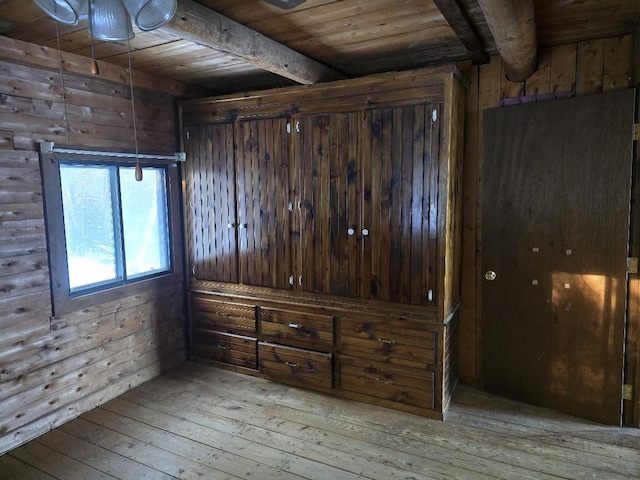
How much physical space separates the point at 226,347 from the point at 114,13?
2596mm

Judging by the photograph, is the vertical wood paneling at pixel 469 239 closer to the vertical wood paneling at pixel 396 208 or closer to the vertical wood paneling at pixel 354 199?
the vertical wood paneling at pixel 396 208

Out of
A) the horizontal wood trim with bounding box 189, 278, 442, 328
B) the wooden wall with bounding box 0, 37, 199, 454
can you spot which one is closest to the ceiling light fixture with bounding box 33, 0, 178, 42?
the wooden wall with bounding box 0, 37, 199, 454

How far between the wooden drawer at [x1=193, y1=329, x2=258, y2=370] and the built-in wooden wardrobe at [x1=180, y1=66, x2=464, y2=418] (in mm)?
11

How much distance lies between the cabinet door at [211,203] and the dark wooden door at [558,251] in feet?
6.34

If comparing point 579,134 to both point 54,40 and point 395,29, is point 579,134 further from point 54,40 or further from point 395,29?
point 54,40

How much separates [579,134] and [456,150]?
0.74 meters

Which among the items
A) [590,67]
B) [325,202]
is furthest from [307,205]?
[590,67]

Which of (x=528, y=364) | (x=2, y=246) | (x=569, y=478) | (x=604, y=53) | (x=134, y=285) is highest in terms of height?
(x=604, y=53)

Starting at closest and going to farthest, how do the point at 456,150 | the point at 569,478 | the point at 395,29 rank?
1. the point at 569,478
2. the point at 395,29
3. the point at 456,150

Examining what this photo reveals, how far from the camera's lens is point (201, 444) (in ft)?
8.39

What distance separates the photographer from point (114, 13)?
173cm

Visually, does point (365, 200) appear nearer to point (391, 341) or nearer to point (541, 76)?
point (391, 341)

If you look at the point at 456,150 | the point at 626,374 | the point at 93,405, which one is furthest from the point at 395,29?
the point at 93,405

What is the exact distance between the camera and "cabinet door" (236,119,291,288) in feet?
10.6
